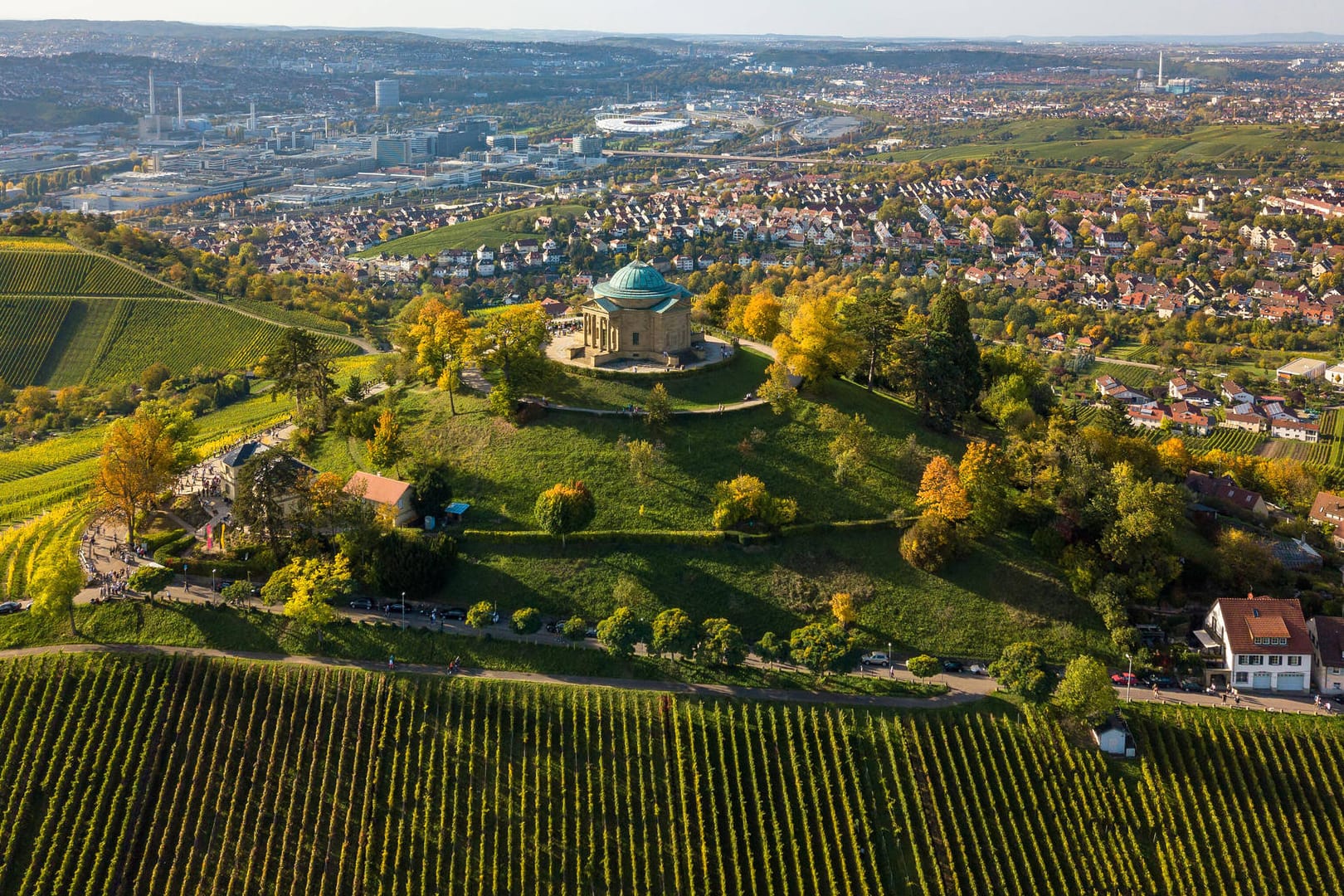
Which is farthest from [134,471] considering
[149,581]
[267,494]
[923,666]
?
[923,666]

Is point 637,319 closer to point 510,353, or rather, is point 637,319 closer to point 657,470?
point 510,353

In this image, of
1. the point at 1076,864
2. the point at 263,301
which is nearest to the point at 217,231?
the point at 263,301

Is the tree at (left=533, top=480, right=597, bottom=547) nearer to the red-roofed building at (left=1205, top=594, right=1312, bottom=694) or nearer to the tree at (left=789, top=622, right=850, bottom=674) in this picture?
the tree at (left=789, top=622, right=850, bottom=674)

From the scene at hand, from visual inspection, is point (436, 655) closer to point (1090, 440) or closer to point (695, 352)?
point (695, 352)

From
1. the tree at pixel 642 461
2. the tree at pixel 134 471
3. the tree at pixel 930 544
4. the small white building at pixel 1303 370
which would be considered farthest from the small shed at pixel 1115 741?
the small white building at pixel 1303 370

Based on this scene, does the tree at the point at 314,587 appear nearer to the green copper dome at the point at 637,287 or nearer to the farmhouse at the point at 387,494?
the farmhouse at the point at 387,494

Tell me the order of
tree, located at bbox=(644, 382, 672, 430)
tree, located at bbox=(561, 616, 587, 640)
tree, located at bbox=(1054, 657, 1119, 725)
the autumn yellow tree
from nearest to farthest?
tree, located at bbox=(1054, 657, 1119, 725) < tree, located at bbox=(561, 616, 587, 640) < tree, located at bbox=(644, 382, 672, 430) < the autumn yellow tree

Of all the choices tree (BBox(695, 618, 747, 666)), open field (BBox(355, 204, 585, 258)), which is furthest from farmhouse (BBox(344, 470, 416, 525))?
open field (BBox(355, 204, 585, 258))
